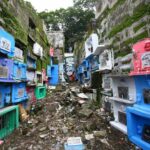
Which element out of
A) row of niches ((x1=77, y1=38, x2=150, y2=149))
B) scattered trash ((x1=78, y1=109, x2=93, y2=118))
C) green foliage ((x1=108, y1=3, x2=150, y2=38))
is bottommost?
scattered trash ((x1=78, y1=109, x2=93, y2=118))

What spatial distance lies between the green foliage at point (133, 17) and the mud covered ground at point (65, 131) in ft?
9.50

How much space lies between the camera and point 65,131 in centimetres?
480

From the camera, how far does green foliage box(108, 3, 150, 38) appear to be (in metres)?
3.49

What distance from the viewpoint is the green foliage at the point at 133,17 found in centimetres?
349

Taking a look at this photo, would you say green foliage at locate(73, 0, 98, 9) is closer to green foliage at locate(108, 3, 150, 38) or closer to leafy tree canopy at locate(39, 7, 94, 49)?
leafy tree canopy at locate(39, 7, 94, 49)

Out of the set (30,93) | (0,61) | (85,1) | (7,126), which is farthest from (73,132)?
(85,1)

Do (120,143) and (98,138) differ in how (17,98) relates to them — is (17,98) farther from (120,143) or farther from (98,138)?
(120,143)

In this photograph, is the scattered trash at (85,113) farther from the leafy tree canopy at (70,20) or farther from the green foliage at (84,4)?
the green foliage at (84,4)

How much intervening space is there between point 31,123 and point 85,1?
25.8 metres

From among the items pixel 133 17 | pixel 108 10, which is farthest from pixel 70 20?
pixel 133 17

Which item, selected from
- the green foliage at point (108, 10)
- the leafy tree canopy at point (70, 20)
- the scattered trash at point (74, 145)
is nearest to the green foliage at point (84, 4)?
the leafy tree canopy at point (70, 20)

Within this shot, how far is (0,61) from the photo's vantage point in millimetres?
4637

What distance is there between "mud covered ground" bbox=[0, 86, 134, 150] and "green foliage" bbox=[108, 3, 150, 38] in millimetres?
2896

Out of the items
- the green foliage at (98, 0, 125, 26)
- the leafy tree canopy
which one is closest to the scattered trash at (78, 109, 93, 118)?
the green foliage at (98, 0, 125, 26)
